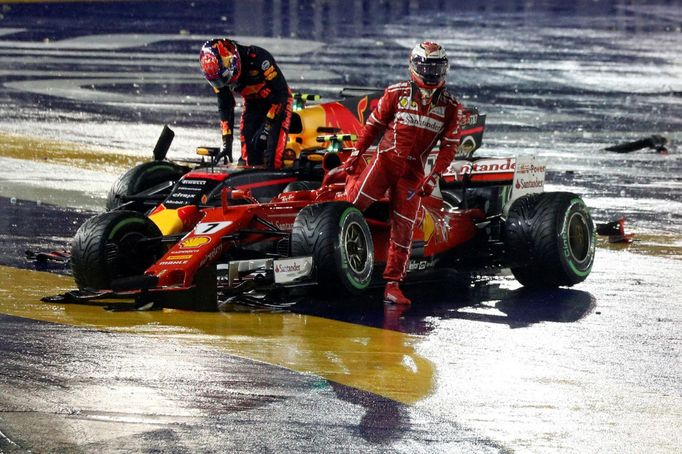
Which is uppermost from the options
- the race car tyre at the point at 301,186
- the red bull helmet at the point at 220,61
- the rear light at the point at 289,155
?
the red bull helmet at the point at 220,61

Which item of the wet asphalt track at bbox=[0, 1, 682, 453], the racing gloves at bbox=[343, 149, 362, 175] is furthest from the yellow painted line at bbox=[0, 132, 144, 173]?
the racing gloves at bbox=[343, 149, 362, 175]

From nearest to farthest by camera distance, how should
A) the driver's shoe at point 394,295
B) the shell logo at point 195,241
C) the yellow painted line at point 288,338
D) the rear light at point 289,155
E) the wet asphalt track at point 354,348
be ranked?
the wet asphalt track at point 354,348 → the yellow painted line at point 288,338 → the shell logo at point 195,241 → the driver's shoe at point 394,295 → the rear light at point 289,155

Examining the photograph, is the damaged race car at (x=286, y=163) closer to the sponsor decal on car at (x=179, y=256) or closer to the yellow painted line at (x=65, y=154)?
the sponsor decal on car at (x=179, y=256)

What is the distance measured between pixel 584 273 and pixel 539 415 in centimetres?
407

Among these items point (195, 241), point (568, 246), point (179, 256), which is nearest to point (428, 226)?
point (568, 246)

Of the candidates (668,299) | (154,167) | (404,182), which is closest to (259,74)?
(154,167)

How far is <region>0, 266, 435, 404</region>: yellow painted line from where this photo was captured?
948 cm

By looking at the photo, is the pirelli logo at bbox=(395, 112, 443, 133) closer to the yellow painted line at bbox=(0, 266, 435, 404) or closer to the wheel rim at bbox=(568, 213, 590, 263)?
the wheel rim at bbox=(568, 213, 590, 263)

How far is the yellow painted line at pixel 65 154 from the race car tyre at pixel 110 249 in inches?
258

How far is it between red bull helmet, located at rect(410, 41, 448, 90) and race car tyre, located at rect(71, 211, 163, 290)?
2429mm

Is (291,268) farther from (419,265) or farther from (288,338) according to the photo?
(419,265)

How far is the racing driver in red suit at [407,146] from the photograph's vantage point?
1191cm

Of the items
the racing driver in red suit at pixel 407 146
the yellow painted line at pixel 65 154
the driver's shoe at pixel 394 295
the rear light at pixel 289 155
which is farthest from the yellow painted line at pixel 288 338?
the yellow painted line at pixel 65 154

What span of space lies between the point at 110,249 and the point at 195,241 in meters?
0.66
